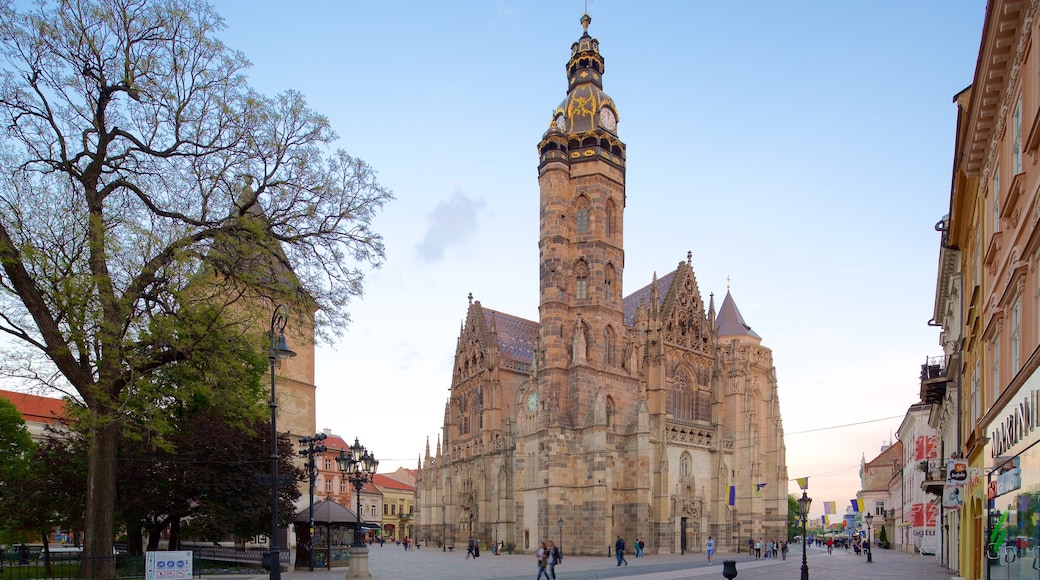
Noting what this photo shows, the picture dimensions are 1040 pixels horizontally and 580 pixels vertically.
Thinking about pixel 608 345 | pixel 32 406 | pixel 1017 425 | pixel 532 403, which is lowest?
pixel 32 406

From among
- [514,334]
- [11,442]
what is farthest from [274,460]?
[514,334]

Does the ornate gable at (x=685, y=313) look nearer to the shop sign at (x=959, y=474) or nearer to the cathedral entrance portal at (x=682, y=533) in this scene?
the cathedral entrance portal at (x=682, y=533)

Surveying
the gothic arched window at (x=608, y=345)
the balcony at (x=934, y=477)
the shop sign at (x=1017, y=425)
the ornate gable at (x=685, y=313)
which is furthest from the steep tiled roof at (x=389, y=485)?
the shop sign at (x=1017, y=425)

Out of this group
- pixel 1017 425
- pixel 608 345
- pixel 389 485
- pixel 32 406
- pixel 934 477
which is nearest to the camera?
pixel 1017 425

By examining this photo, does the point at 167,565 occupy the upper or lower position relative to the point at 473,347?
lower

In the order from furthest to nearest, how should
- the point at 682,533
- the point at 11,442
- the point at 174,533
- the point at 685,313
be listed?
the point at 685,313
the point at 682,533
the point at 11,442
the point at 174,533

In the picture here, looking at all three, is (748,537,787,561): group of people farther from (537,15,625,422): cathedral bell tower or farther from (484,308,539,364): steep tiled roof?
(484,308,539,364): steep tiled roof

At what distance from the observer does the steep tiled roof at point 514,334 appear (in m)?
65.8

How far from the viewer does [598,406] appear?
51938 mm

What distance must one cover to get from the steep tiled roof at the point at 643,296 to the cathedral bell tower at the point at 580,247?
336 inches

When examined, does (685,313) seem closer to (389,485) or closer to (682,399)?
(682,399)

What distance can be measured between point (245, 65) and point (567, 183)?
124ft

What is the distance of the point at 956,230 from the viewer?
2203 centimetres

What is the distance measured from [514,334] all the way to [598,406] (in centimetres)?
1821
